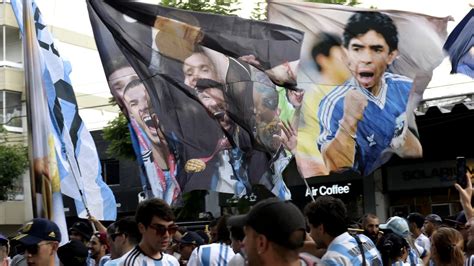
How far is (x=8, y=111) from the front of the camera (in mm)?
41094

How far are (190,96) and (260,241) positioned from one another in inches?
290

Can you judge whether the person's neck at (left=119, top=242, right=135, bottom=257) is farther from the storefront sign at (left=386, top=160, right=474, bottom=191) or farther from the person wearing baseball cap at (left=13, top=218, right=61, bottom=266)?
the storefront sign at (left=386, top=160, right=474, bottom=191)

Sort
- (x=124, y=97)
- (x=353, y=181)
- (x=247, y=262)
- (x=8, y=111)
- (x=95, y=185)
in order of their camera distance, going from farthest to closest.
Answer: (x=8, y=111) → (x=353, y=181) → (x=95, y=185) → (x=124, y=97) → (x=247, y=262)

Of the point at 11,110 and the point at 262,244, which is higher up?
the point at 11,110

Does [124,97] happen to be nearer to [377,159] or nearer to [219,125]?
[219,125]

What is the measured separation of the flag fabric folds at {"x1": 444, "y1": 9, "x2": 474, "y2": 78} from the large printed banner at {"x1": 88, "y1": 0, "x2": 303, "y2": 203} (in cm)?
413

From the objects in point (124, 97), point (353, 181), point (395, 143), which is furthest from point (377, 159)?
point (353, 181)

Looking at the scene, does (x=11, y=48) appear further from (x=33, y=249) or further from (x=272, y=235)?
(x=272, y=235)

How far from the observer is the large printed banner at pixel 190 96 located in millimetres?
11078

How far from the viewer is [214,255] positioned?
8664 millimetres

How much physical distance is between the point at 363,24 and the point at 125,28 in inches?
141

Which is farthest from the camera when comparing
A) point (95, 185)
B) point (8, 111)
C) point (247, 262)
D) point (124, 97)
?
point (8, 111)

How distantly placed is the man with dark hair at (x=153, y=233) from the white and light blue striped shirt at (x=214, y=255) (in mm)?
1957


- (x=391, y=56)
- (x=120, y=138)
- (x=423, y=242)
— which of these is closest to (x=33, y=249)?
(x=423, y=242)
